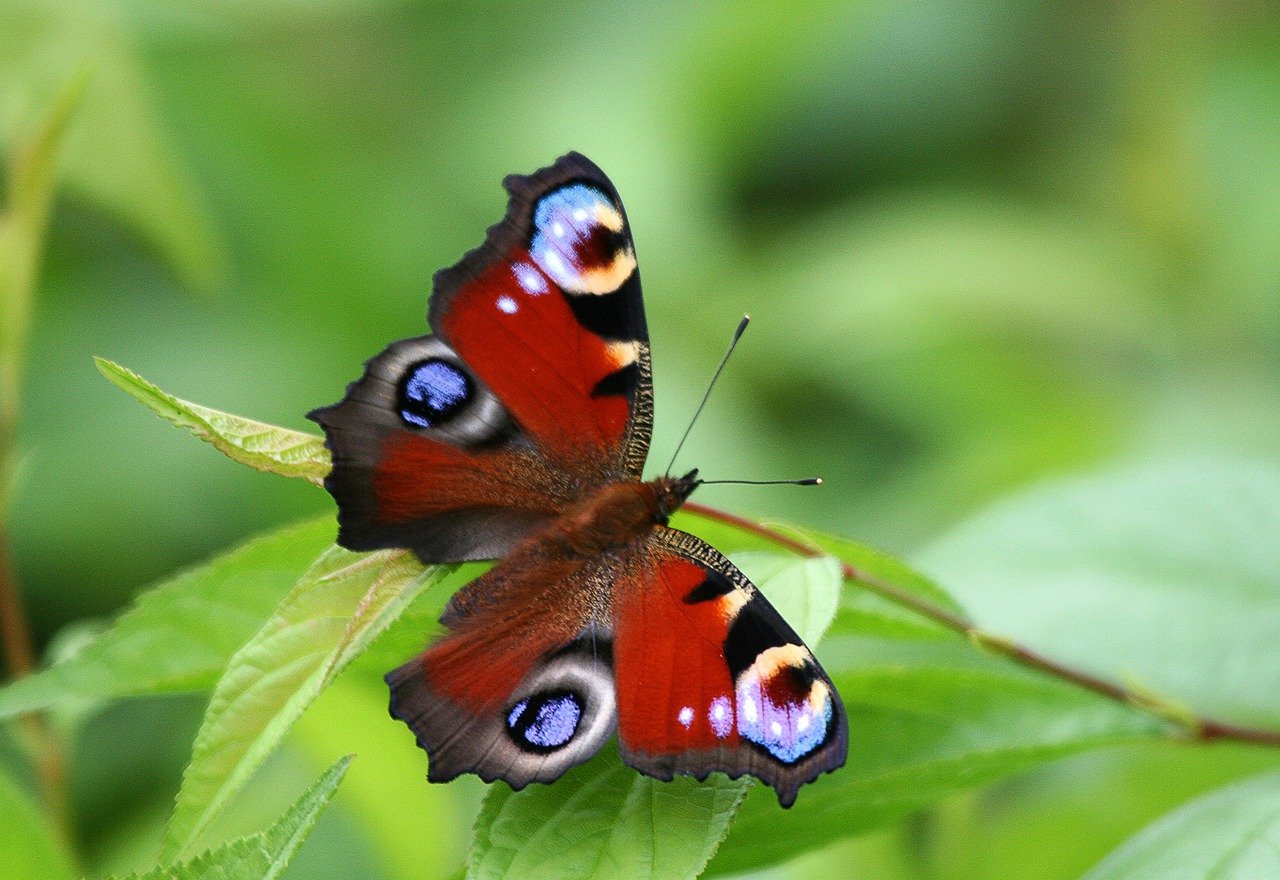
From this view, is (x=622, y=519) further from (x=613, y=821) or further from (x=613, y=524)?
(x=613, y=821)

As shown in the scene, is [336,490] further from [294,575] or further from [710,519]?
[710,519]

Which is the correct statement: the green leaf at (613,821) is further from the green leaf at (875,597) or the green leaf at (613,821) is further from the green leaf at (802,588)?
the green leaf at (875,597)

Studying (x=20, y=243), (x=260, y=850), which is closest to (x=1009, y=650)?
(x=260, y=850)

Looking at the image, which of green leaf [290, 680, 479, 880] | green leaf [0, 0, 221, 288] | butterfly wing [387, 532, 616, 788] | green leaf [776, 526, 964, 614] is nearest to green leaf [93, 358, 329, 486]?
butterfly wing [387, 532, 616, 788]

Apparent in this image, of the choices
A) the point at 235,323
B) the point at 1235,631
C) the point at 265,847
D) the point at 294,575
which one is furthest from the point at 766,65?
the point at 265,847

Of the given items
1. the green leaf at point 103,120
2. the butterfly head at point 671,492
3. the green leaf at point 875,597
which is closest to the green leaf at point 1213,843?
the green leaf at point 875,597
